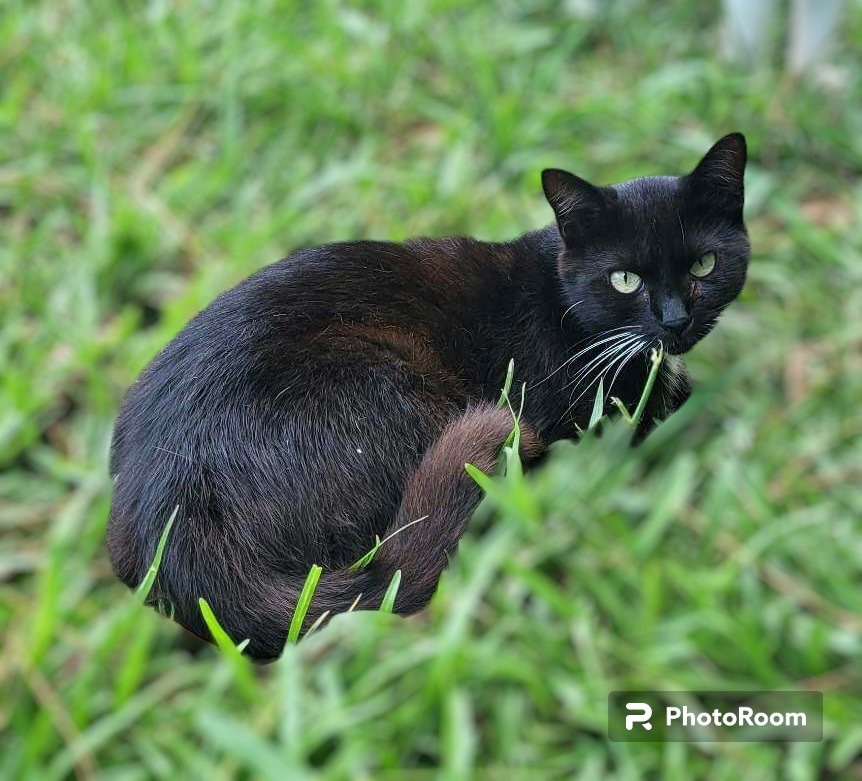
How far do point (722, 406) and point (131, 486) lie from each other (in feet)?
10.8

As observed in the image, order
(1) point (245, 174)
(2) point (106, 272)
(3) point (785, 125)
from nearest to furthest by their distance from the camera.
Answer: (3) point (785, 125), (1) point (245, 174), (2) point (106, 272)

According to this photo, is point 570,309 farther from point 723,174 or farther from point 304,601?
point 304,601

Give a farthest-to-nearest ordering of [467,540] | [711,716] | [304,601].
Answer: [711,716] < [467,540] < [304,601]

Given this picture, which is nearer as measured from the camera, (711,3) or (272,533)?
(272,533)

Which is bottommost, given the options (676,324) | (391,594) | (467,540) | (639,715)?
(639,715)

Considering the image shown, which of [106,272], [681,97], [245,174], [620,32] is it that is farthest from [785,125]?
[106,272]

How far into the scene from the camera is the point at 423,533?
654mm

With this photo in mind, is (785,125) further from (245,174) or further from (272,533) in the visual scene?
(272,533)

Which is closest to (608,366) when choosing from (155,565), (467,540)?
(155,565)

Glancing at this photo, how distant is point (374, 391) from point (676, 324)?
0.18 m

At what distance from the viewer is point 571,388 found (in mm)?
671

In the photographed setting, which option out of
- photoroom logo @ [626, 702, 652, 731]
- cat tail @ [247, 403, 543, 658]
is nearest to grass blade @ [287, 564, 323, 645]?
cat tail @ [247, 403, 543, 658]

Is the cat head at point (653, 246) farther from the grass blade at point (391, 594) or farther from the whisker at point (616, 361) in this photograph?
the grass blade at point (391, 594)

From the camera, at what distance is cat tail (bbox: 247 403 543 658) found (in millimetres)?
635
